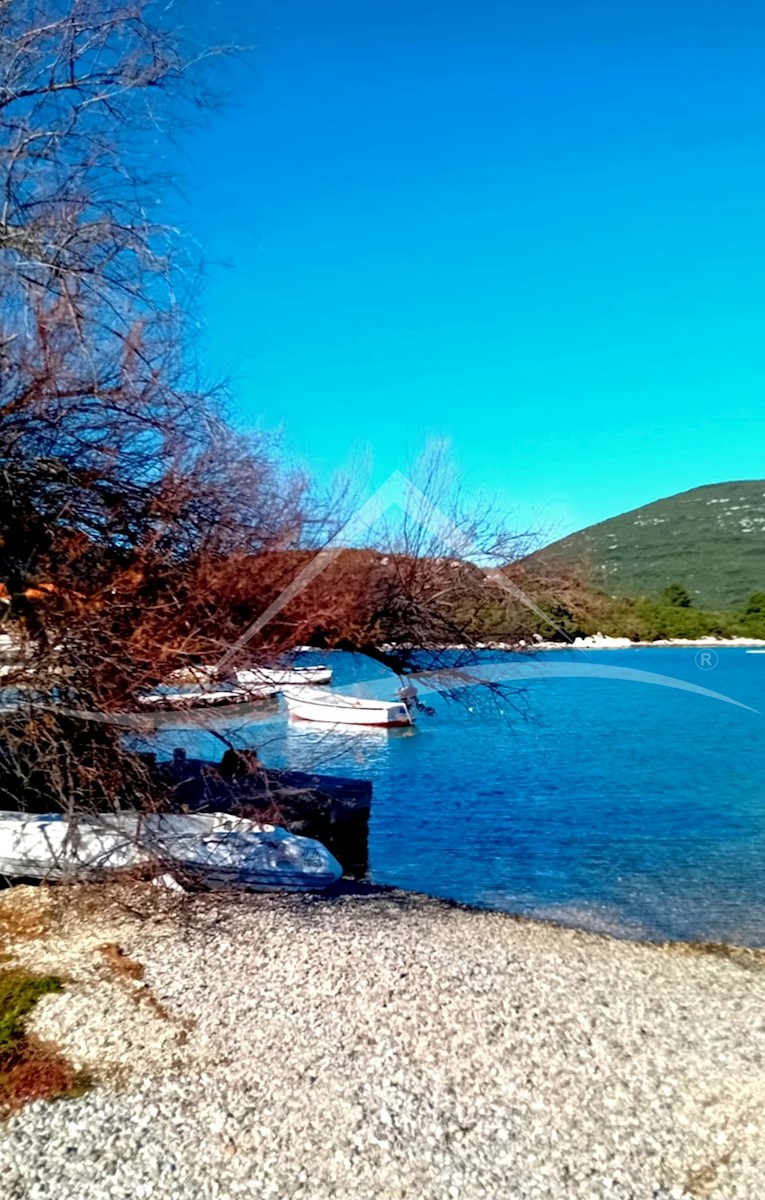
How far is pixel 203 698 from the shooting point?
8.21 m

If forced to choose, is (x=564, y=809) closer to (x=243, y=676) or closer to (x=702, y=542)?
(x=243, y=676)

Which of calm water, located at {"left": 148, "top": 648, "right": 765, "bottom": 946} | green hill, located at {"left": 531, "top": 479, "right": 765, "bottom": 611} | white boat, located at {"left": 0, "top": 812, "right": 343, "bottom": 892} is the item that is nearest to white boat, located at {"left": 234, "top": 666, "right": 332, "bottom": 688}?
calm water, located at {"left": 148, "top": 648, "right": 765, "bottom": 946}

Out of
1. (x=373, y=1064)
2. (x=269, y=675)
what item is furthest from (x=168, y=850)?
(x=373, y=1064)

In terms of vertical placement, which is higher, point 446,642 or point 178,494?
point 178,494

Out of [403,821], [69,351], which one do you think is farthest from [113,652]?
[403,821]

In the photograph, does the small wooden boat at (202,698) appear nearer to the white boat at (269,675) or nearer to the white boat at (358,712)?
the white boat at (269,675)

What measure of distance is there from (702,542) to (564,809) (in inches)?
2069

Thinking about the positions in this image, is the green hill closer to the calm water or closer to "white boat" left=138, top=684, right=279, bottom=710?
the calm water

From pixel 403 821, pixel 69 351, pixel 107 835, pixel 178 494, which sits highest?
pixel 69 351

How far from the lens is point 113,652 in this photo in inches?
302

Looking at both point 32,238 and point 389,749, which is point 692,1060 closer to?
point 32,238

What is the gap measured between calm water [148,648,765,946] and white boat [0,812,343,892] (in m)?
1.14

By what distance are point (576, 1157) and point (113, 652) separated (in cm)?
509

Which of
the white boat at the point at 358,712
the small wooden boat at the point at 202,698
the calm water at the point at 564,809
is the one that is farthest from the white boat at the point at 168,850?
the white boat at the point at 358,712
